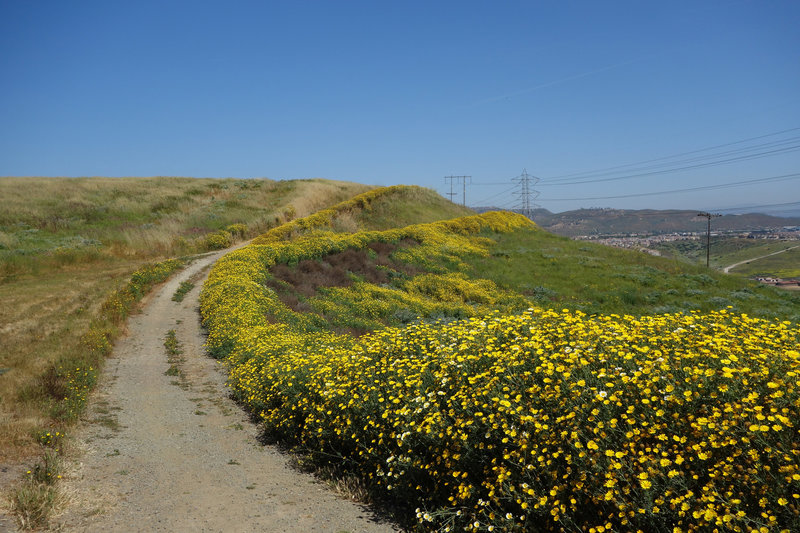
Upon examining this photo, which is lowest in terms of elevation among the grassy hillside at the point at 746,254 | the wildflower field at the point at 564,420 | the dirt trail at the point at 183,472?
the grassy hillside at the point at 746,254

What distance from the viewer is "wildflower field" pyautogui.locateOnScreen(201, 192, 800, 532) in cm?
346

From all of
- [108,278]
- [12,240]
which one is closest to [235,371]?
[108,278]

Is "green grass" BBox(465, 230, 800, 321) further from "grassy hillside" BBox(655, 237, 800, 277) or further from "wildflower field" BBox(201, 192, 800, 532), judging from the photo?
"grassy hillside" BBox(655, 237, 800, 277)

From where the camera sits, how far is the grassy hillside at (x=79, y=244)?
33.1 ft

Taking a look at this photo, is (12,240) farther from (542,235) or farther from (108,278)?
(542,235)

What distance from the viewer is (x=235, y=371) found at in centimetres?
1127

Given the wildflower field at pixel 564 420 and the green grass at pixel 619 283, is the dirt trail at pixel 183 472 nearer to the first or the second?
the wildflower field at pixel 564 420

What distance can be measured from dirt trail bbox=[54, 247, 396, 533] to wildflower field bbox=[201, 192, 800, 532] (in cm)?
62

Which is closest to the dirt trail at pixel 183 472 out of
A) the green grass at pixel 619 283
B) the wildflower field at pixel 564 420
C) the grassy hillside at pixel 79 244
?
the wildflower field at pixel 564 420

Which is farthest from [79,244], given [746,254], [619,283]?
[746,254]

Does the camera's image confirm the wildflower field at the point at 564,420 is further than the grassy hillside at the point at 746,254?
No

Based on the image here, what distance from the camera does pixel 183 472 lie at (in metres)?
7.07

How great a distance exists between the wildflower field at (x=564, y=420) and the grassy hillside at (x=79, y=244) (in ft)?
16.2

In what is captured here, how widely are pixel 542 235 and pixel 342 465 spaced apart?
43.0 metres
